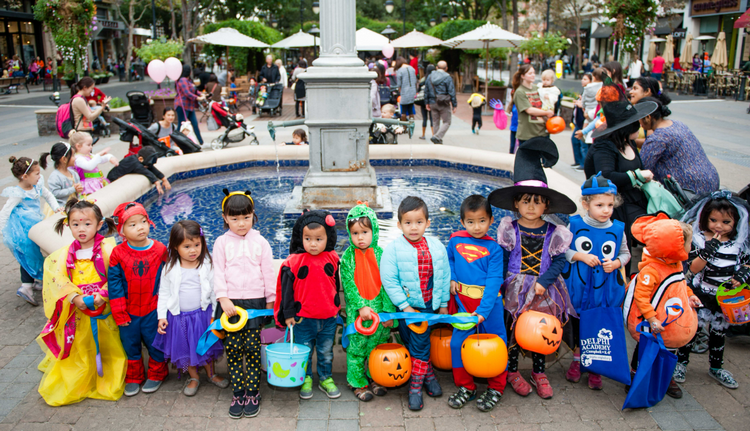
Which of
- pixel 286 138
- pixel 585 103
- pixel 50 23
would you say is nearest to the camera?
pixel 585 103

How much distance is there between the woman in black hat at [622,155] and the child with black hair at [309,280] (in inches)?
97.2

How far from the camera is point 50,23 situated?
55.3ft

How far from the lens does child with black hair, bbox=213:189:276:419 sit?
351 cm

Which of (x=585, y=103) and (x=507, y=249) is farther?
(x=585, y=103)

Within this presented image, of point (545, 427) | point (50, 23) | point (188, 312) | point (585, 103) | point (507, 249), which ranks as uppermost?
point (50, 23)

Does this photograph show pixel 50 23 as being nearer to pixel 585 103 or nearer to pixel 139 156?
pixel 139 156

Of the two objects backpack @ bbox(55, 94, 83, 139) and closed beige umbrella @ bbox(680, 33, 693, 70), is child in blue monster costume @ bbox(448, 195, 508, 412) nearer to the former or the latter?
backpack @ bbox(55, 94, 83, 139)

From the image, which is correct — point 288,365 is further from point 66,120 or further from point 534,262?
point 66,120

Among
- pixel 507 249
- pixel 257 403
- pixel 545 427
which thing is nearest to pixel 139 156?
pixel 257 403

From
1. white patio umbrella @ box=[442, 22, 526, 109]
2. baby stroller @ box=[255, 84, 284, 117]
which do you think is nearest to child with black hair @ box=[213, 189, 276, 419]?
white patio umbrella @ box=[442, 22, 526, 109]

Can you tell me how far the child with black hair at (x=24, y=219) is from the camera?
4859mm

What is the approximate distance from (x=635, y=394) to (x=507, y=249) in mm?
1154

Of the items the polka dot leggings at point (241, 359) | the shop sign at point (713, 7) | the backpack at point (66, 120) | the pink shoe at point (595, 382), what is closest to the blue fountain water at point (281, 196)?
the polka dot leggings at point (241, 359)

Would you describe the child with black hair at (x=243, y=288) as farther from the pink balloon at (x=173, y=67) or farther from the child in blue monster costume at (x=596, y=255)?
the pink balloon at (x=173, y=67)
